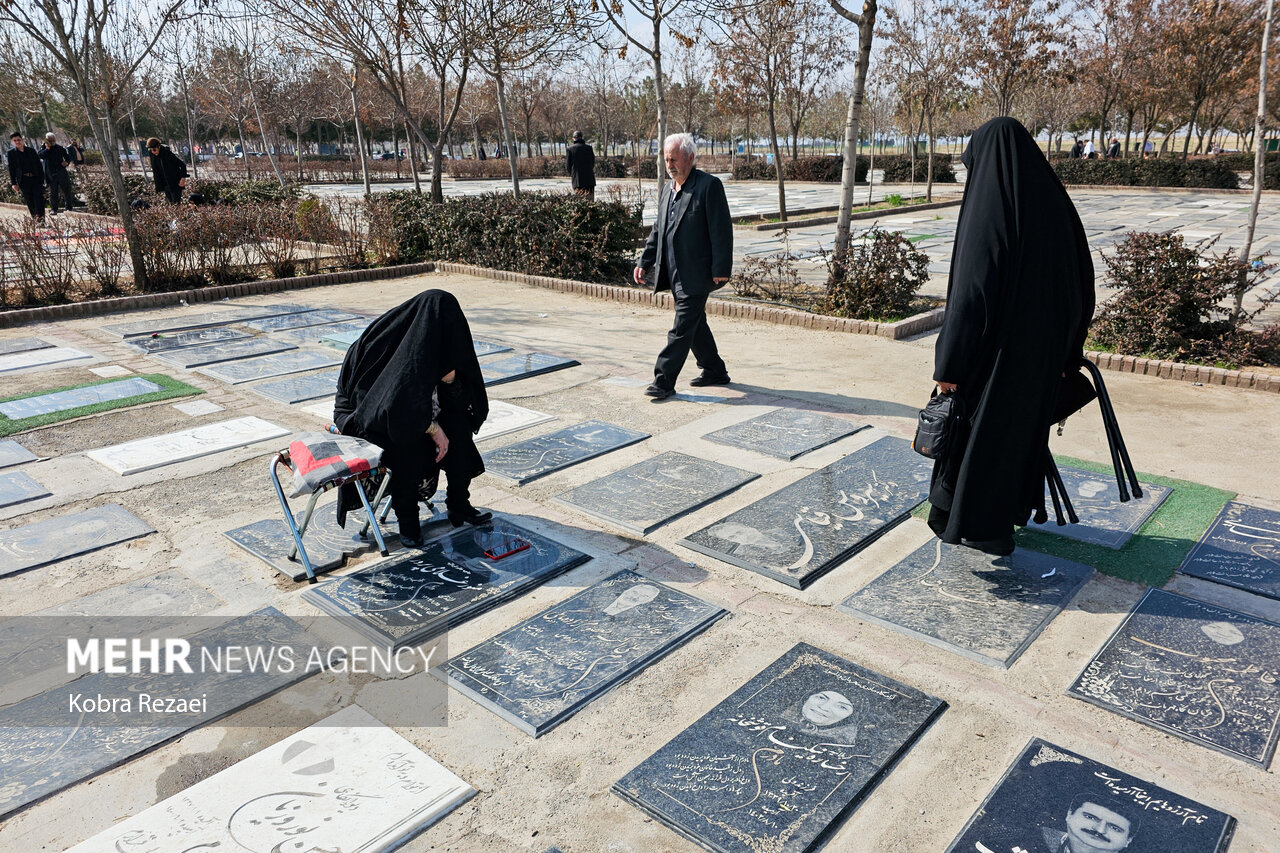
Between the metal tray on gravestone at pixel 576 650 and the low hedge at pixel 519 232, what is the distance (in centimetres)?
819

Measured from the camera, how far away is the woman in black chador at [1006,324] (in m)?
3.28

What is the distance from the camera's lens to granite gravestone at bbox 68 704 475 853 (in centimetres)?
240

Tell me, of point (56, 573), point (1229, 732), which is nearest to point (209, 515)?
point (56, 573)

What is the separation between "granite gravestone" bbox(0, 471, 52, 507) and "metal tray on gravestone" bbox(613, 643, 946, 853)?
13.4 feet

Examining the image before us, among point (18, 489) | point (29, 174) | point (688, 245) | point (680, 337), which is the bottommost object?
point (18, 489)

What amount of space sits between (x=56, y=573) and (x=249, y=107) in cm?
3573

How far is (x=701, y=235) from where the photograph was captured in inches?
250

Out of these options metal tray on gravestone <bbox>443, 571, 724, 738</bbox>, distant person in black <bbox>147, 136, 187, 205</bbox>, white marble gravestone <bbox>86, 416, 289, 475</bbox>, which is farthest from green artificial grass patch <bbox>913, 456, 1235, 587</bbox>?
distant person in black <bbox>147, 136, 187, 205</bbox>

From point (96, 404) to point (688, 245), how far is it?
4689 millimetres

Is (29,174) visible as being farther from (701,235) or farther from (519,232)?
(701,235)

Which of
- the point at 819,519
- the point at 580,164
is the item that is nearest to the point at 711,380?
the point at 819,519

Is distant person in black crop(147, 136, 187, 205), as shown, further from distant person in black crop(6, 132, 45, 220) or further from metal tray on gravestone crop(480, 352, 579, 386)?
metal tray on gravestone crop(480, 352, 579, 386)

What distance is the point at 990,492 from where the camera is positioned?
3.57m

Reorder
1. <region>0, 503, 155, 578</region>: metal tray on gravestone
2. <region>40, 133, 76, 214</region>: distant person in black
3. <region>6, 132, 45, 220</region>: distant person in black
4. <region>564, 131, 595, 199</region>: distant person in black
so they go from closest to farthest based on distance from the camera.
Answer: <region>0, 503, 155, 578</region>: metal tray on gravestone < <region>564, 131, 595, 199</region>: distant person in black < <region>6, 132, 45, 220</region>: distant person in black < <region>40, 133, 76, 214</region>: distant person in black
